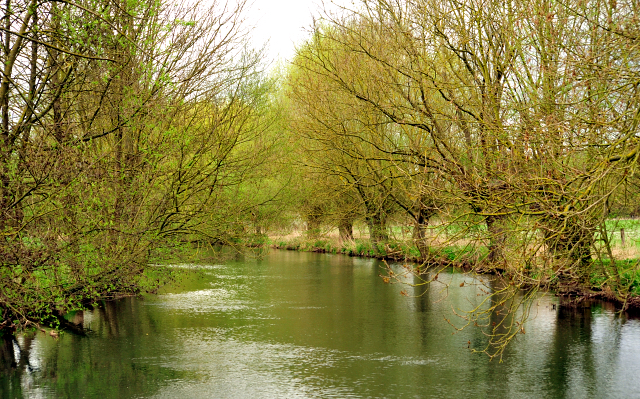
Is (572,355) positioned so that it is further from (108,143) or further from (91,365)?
(108,143)

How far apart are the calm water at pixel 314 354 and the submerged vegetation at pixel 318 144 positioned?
0.82 meters

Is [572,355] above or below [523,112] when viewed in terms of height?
below

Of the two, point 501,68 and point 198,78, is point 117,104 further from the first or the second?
point 501,68

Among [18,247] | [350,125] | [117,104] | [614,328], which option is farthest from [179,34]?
[614,328]

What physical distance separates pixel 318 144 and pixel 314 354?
45.2ft

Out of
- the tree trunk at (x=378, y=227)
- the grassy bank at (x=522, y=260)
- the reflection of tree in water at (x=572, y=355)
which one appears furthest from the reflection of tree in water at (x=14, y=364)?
the tree trunk at (x=378, y=227)

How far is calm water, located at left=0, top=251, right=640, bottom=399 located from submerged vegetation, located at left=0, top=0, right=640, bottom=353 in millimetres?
823

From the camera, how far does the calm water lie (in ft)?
29.1

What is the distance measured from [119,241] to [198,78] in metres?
4.73

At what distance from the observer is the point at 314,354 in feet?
35.7

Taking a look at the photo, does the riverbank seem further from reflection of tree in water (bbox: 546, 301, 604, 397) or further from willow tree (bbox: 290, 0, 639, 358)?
reflection of tree in water (bbox: 546, 301, 604, 397)

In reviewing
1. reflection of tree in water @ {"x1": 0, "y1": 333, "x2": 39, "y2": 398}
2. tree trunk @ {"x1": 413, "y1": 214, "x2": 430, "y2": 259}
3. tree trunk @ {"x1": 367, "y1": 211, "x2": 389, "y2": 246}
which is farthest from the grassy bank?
reflection of tree in water @ {"x1": 0, "y1": 333, "x2": 39, "y2": 398}

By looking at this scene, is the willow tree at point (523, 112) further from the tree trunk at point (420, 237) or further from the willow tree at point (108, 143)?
the willow tree at point (108, 143)

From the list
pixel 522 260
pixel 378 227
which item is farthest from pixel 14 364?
pixel 378 227
